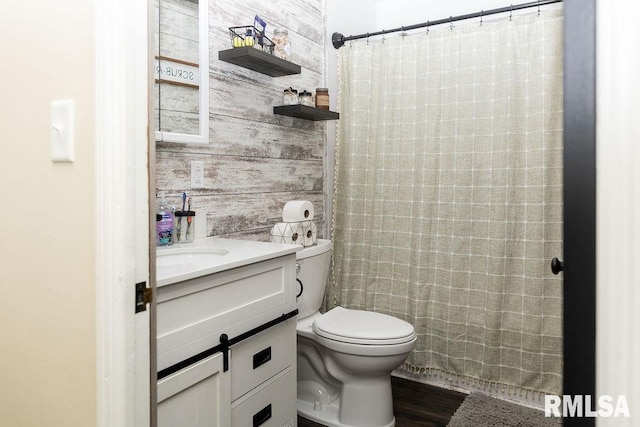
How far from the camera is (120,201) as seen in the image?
831 mm

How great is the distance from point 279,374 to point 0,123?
1.19m

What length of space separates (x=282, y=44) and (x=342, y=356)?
1.48m

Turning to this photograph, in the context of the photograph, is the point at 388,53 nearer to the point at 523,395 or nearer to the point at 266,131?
the point at 266,131

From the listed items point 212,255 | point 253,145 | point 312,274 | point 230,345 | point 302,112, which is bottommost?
point 230,345

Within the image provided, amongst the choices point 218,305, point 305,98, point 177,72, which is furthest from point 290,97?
point 218,305

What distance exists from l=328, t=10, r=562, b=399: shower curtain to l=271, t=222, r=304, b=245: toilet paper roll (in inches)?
21.8

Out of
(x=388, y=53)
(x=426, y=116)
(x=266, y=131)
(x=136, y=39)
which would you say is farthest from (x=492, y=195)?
(x=136, y=39)

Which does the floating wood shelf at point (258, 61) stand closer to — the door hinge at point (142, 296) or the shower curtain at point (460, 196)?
the shower curtain at point (460, 196)

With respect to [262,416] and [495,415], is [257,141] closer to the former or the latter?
[262,416]

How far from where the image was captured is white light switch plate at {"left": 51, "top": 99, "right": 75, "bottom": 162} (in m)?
0.88

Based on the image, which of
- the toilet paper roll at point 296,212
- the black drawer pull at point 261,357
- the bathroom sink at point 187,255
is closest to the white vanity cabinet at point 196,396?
the black drawer pull at point 261,357

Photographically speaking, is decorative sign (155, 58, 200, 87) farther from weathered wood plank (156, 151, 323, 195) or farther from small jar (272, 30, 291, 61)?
small jar (272, 30, 291, 61)

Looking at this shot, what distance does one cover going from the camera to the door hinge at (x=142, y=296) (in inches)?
34.5

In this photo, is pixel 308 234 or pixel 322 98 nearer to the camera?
pixel 308 234
